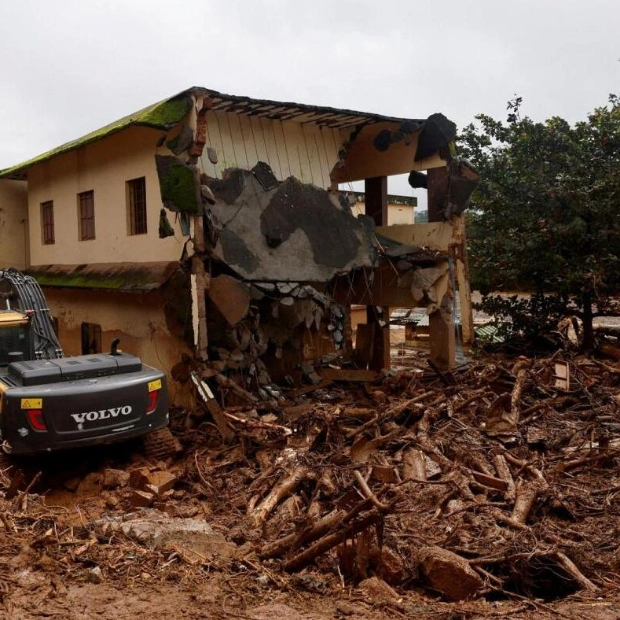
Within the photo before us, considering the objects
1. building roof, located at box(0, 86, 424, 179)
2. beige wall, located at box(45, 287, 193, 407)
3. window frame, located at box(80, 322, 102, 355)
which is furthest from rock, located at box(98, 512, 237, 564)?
window frame, located at box(80, 322, 102, 355)

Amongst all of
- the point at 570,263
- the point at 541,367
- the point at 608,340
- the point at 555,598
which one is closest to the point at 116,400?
the point at 555,598

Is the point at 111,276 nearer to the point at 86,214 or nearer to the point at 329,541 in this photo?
the point at 86,214

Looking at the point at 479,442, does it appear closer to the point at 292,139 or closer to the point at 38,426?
the point at 38,426

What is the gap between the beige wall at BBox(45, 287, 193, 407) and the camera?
1255 centimetres

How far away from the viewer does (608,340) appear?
56.1 ft

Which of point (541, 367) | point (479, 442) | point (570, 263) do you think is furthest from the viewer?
point (570, 263)

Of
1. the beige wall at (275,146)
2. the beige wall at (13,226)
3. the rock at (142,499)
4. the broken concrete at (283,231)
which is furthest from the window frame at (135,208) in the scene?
the beige wall at (13,226)

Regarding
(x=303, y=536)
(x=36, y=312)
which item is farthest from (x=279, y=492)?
(x=36, y=312)

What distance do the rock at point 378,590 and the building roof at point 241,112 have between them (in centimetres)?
826

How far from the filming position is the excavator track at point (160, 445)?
10.0m

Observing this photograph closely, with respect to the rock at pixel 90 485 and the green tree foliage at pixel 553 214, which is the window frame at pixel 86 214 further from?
the green tree foliage at pixel 553 214

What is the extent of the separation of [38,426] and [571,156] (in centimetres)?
1424

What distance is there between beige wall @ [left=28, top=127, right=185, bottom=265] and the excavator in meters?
3.15

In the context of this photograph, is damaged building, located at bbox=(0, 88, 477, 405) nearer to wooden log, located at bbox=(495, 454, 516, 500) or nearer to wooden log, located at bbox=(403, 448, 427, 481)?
wooden log, located at bbox=(403, 448, 427, 481)
